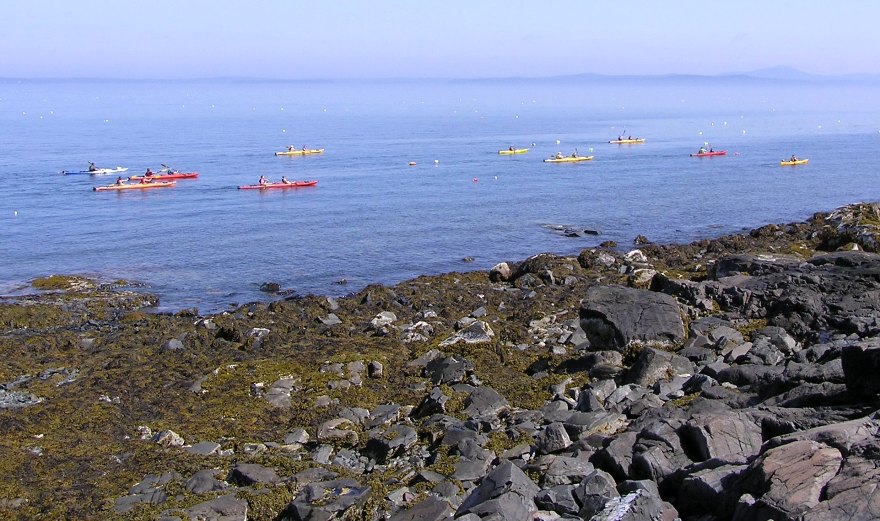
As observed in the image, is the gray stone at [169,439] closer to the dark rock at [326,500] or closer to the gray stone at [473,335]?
the dark rock at [326,500]

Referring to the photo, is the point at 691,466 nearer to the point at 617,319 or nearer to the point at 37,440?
the point at 617,319

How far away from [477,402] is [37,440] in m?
11.7

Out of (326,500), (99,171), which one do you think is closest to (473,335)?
(326,500)

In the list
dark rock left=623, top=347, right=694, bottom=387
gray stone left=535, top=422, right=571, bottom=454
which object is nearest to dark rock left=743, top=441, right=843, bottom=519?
gray stone left=535, top=422, right=571, bottom=454

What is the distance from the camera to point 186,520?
17188mm

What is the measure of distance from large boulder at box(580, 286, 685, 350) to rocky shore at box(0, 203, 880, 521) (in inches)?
2.5

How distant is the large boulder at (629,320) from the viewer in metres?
26.8

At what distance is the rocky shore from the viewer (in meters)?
15.1

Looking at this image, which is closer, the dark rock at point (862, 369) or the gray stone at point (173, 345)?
the dark rock at point (862, 369)

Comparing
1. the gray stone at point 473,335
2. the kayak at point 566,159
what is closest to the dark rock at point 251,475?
the gray stone at point 473,335

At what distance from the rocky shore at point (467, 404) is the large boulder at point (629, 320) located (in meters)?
0.06

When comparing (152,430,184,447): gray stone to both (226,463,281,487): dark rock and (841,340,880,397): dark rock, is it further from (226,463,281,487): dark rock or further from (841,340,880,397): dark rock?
(841,340,880,397): dark rock

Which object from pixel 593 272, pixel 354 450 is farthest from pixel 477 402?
pixel 593 272

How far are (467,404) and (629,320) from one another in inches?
275
